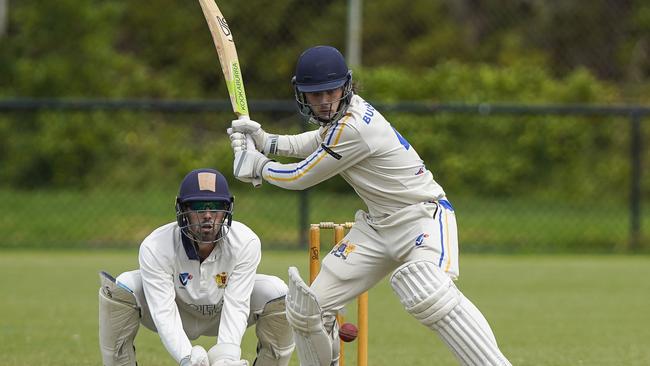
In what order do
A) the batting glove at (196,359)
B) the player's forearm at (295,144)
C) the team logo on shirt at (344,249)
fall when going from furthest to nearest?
the player's forearm at (295,144)
the team logo on shirt at (344,249)
the batting glove at (196,359)

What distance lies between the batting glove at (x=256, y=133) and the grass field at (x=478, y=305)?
1338 millimetres

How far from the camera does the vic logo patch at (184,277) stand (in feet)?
16.6

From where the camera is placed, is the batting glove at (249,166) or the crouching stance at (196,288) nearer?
the crouching stance at (196,288)

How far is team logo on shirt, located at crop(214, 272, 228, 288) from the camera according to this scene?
16.6 feet

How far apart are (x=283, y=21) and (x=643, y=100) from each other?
5240 mm

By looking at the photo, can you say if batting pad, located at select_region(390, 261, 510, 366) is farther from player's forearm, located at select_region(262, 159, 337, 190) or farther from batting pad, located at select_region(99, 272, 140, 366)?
batting pad, located at select_region(99, 272, 140, 366)

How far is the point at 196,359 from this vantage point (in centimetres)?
458

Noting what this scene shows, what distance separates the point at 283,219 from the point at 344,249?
744cm

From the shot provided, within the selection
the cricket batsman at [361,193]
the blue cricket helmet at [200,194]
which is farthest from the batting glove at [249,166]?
the blue cricket helmet at [200,194]

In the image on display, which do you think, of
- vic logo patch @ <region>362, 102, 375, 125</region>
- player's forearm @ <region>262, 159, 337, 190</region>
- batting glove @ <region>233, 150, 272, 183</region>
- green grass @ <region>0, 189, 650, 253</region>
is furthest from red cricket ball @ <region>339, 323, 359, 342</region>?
green grass @ <region>0, 189, 650, 253</region>

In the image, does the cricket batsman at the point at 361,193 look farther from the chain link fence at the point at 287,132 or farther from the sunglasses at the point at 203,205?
the chain link fence at the point at 287,132

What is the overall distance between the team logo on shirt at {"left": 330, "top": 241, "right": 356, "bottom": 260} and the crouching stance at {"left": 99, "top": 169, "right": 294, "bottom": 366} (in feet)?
0.99

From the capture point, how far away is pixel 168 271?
4.98 m

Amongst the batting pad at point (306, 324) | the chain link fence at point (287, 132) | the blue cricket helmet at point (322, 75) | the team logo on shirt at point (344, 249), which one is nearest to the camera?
the batting pad at point (306, 324)
